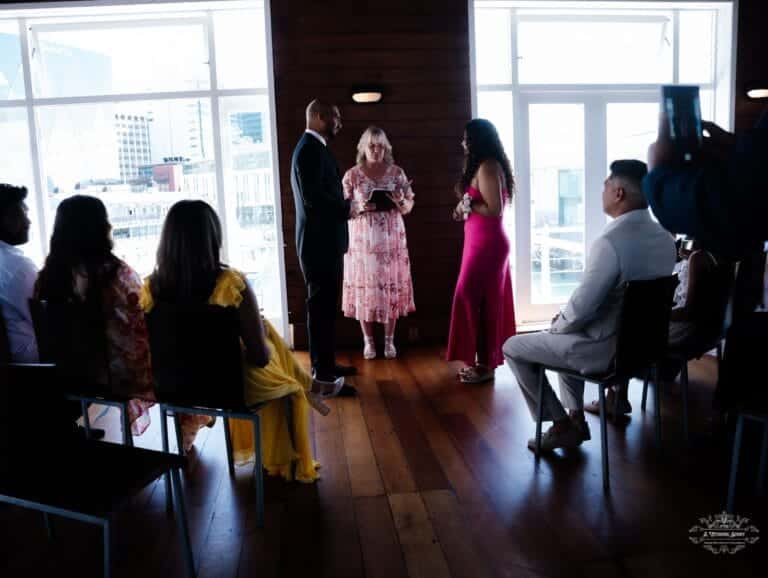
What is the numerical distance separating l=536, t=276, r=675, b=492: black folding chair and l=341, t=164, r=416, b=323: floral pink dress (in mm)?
2244

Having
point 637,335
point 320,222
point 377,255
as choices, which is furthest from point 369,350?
point 637,335

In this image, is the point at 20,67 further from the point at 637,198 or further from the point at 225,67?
the point at 637,198

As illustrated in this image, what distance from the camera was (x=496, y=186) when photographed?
4.08 m

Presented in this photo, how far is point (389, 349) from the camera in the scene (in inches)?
203

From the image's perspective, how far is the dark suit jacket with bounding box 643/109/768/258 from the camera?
93cm

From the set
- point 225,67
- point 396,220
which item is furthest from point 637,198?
point 225,67

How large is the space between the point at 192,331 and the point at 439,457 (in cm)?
135

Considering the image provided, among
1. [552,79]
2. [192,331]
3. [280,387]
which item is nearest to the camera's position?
[192,331]

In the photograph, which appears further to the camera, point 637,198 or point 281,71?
point 281,71

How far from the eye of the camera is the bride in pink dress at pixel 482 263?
13.5 ft

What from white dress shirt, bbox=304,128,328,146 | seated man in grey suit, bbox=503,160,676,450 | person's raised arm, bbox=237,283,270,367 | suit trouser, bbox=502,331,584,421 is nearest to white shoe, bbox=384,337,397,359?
white dress shirt, bbox=304,128,328,146

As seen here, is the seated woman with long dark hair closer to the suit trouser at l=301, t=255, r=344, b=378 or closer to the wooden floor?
the wooden floor

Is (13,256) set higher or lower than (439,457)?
higher

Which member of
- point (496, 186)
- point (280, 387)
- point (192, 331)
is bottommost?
point (280, 387)
